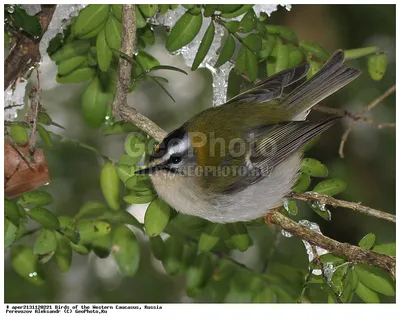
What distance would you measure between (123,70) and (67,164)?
164 centimetres

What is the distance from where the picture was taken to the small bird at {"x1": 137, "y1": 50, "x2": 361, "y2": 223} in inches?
131

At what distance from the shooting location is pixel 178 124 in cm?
482

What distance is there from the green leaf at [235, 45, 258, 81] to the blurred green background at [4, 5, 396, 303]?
0.82 metres

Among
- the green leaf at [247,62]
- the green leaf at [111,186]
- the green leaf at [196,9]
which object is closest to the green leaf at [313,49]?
the green leaf at [247,62]

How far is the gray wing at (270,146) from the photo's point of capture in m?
3.51

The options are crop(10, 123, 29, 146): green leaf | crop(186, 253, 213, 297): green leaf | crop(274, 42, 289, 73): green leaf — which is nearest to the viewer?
crop(10, 123, 29, 146): green leaf

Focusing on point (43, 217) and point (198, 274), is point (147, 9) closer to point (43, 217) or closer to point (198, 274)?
point (43, 217)

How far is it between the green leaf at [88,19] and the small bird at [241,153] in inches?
25.8

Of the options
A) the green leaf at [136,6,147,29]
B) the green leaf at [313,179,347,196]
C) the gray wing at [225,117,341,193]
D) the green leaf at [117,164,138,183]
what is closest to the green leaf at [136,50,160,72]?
the green leaf at [136,6,147,29]

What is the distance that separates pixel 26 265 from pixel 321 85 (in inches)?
74.7

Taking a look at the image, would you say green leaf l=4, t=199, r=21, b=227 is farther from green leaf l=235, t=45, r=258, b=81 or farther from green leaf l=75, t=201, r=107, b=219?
green leaf l=235, t=45, r=258, b=81

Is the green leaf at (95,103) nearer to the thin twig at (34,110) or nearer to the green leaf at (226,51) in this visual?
the thin twig at (34,110)

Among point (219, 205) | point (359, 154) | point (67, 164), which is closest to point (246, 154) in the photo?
point (219, 205)

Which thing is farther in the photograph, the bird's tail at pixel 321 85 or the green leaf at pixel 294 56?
the bird's tail at pixel 321 85
